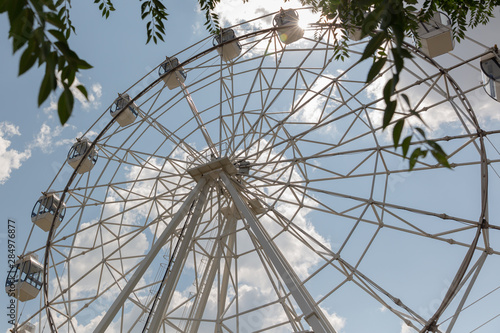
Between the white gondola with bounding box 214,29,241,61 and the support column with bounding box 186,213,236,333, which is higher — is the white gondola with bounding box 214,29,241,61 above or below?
above

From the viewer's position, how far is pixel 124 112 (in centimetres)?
2150

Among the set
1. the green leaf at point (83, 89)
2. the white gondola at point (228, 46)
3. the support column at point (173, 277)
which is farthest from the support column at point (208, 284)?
the green leaf at point (83, 89)

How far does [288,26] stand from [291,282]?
10.0 metres

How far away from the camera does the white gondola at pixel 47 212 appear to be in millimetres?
→ 21305

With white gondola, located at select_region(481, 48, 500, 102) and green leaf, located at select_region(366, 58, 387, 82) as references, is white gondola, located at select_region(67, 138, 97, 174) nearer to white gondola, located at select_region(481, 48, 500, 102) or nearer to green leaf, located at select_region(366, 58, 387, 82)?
white gondola, located at select_region(481, 48, 500, 102)

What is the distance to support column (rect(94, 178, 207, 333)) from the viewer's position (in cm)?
1367

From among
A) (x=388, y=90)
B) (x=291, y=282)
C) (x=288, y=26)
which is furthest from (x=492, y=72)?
(x=388, y=90)

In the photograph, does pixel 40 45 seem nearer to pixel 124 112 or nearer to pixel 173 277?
pixel 173 277

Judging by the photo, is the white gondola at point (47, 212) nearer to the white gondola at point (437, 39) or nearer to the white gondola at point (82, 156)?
the white gondola at point (82, 156)

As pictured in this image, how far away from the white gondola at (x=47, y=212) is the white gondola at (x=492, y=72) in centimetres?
1573

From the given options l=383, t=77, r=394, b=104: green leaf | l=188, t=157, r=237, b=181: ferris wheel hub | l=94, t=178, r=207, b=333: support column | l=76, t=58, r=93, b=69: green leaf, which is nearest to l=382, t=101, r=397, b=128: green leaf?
l=383, t=77, r=394, b=104: green leaf

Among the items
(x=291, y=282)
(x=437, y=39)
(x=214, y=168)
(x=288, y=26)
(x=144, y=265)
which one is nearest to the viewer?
(x=291, y=282)

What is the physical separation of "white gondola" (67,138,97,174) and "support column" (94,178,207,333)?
20.5ft

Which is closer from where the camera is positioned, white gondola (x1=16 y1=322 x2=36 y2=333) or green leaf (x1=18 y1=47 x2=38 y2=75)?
green leaf (x1=18 y1=47 x2=38 y2=75)
